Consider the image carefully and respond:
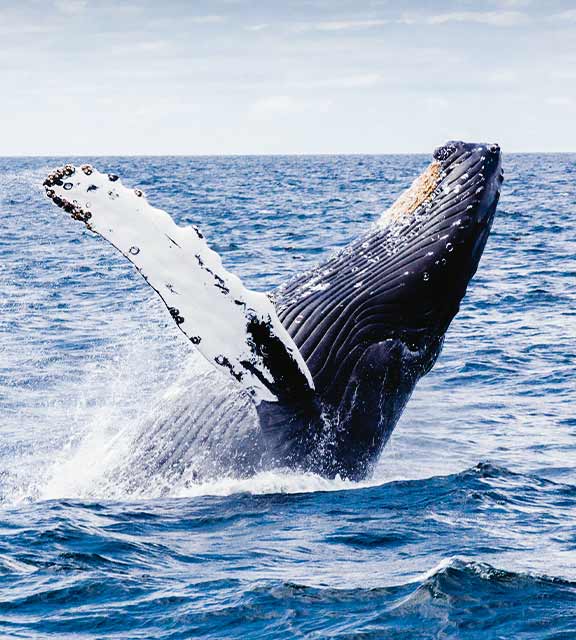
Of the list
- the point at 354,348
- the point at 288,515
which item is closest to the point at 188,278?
the point at 354,348

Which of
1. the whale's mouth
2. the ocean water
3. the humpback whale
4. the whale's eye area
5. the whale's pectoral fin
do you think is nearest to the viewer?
the ocean water

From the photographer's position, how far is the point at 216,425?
8.84 metres

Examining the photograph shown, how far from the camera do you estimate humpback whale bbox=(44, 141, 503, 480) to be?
8.45 metres

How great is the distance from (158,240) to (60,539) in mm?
2317

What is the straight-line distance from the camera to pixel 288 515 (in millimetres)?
8562

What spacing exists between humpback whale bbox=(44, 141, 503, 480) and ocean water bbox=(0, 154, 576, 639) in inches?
11.6

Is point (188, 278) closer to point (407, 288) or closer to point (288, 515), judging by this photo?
point (407, 288)

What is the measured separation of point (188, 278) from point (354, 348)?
1782mm

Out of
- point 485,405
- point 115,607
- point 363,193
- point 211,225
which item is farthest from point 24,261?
point 363,193

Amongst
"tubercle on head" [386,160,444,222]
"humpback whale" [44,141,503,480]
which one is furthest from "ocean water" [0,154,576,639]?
"tubercle on head" [386,160,444,222]

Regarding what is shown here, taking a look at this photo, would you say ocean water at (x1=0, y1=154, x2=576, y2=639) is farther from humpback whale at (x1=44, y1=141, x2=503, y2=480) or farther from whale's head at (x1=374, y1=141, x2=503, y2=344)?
whale's head at (x1=374, y1=141, x2=503, y2=344)

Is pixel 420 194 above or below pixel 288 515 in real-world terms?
above

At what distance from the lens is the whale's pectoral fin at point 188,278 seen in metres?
7.11

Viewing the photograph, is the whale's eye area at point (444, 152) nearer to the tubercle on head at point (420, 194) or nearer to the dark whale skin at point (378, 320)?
the tubercle on head at point (420, 194)
